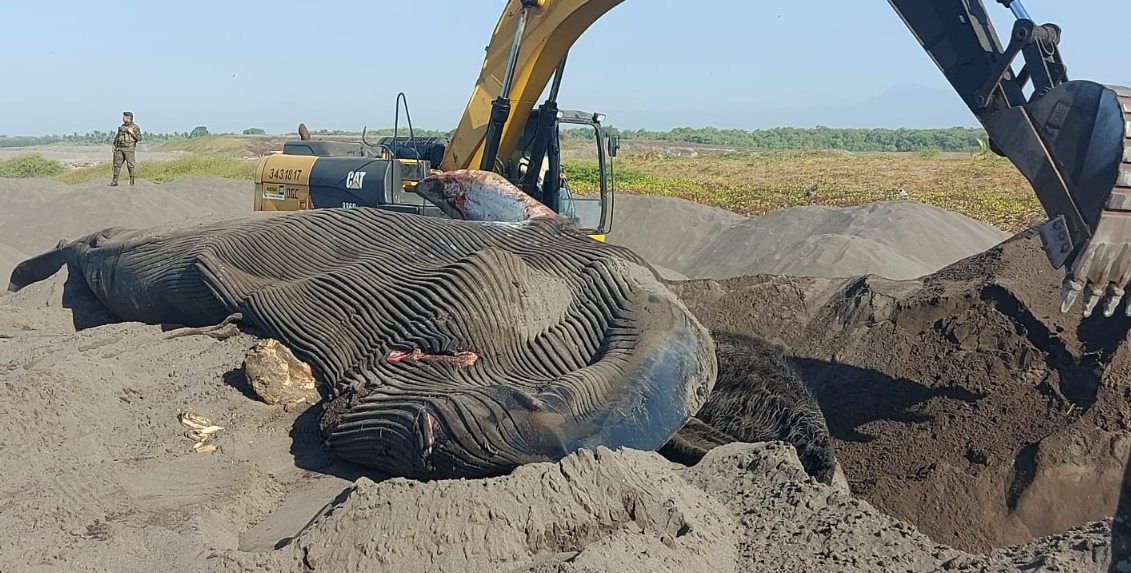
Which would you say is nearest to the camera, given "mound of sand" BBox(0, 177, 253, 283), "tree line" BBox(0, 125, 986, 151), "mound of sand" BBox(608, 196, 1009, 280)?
"mound of sand" BBox(608, 196, 1009, 280)

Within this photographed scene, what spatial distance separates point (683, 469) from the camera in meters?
4.79

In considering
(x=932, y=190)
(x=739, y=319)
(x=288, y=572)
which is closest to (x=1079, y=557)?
(x=288, y=572)

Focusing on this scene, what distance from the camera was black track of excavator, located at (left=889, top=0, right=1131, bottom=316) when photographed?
4242 mm

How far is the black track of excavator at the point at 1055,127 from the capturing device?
4.24m

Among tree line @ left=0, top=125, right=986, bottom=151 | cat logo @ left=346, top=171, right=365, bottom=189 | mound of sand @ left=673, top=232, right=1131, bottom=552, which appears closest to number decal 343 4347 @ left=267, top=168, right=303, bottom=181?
cat logo @ left=346, top=171, right=365, bottom=189

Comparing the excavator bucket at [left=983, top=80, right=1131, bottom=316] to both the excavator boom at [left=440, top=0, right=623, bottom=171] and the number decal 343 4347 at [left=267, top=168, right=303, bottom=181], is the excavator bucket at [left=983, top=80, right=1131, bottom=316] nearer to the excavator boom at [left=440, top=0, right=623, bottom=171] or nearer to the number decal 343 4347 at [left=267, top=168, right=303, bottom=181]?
the excavator boom at [left=440, top=0, right=623, bottom=171]

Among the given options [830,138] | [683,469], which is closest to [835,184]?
[683,469]

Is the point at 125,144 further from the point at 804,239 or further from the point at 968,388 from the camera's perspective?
the point at 968,388

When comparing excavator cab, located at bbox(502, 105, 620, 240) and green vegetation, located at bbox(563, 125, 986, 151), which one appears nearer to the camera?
excavator cab, located at bbox(502, 105, 620, 240)

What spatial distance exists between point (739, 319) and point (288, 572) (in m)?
5.69

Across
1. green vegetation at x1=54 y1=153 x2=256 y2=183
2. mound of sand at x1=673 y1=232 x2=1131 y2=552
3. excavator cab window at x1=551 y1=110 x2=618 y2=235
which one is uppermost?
excavator cab window at x1=551 y1=110 x2=618 y2=235

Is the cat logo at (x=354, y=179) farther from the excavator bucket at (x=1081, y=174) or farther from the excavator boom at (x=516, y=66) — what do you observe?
the excavator bucket at (x=1081, y=174)

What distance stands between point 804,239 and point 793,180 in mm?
18595

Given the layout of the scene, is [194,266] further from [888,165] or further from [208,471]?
[888,165]
